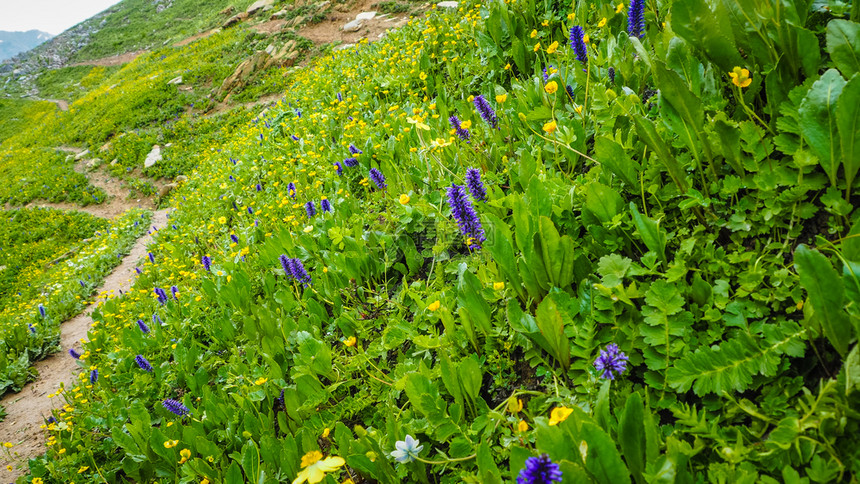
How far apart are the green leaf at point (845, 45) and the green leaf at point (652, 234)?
871 mm

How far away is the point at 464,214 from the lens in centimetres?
237

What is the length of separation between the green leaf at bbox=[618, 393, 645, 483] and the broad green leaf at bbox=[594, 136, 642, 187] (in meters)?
1.19

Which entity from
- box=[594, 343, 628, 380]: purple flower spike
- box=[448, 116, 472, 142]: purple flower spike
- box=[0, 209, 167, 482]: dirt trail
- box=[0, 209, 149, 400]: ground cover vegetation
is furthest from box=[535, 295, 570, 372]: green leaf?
box=[0, 209, 149, 400]: ground cover vegetation

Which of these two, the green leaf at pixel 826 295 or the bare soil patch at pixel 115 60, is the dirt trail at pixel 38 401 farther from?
the bare soil patch at pixel 115 60

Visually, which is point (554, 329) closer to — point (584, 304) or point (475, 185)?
point (584, 304)

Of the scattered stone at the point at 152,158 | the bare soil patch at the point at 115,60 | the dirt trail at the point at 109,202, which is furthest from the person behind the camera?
the bare soil patch at the point at 115,60

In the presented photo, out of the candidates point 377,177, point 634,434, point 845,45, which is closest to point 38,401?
point 377,177

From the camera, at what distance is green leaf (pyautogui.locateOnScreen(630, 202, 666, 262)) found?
5.86 ft

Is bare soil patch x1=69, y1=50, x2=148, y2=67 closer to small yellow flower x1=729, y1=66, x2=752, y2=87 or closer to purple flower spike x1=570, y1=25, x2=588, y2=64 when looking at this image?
purple flower spike x1=570, y1=25, x2=588, y2=64

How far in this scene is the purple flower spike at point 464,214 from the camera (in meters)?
2.33

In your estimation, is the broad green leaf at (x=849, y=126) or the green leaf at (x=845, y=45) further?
the green leaf at (x=845, y=45)

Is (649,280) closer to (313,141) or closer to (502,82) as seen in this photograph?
(502,82)

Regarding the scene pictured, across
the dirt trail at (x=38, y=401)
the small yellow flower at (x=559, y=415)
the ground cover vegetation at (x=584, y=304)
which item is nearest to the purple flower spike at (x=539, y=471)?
the ground cover vegetation at (x=584, y=304)

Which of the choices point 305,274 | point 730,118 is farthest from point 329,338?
point 730,118
